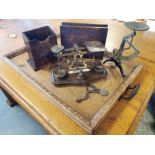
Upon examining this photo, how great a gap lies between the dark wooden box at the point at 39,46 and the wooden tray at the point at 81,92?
1.4 inches

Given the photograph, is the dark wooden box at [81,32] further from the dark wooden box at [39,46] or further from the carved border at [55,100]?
the carved border at [55,100]

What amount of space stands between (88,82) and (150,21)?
1.02m

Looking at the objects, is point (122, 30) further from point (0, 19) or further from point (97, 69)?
point (0, 19)

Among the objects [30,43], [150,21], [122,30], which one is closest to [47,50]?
[30,43]

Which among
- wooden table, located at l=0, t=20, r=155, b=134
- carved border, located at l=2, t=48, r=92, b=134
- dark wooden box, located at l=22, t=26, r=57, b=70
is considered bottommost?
wooden table, located at l=0, t=20, r=155, b=134

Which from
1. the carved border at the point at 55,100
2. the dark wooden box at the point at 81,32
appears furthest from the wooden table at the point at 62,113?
the dark wooden box at the point at 81,32

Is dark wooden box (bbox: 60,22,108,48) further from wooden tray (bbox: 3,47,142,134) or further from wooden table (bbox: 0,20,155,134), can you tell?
wooden table (bbox: 0,20,155,134)

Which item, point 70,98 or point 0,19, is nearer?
point 70,98

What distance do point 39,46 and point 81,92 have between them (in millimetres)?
280

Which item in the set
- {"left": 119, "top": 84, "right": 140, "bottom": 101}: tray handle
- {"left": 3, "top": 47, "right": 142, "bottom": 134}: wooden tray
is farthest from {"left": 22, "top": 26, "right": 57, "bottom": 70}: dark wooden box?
{"left": 119, "top": 84, "right": 140, "bottom": 101}: tray handle

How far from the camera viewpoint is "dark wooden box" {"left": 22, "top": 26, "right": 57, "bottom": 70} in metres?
0.67

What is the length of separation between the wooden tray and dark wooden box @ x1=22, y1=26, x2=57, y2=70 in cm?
4
